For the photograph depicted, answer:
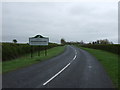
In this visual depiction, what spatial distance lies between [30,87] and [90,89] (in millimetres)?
2729

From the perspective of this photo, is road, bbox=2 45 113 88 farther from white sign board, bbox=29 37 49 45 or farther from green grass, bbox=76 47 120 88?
white sign board, bbox=29 37 49 45

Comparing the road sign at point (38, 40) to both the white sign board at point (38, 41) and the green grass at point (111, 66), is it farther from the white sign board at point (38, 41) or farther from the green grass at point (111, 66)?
the green grass at point (111, 66)

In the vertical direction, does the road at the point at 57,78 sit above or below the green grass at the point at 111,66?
above

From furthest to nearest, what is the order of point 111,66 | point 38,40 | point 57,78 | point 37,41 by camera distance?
point 38,40 → point 37,41 → point 111,66 → point 57,78

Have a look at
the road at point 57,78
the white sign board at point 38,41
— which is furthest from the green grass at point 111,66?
the white sign board at point 38,41

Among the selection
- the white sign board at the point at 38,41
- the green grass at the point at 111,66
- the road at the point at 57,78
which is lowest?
the green grass at the point at 111,66

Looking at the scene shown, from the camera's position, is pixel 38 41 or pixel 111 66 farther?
pixel 38 41

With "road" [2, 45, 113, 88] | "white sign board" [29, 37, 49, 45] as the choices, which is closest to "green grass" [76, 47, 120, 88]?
"road" [2, 45, 113, 88]

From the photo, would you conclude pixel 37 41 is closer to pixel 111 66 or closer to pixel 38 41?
pixel 38 41

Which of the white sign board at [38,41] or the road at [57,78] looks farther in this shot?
the white sign board at [38,41]

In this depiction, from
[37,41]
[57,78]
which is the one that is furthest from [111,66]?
[37,41]

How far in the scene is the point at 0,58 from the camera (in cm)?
1841

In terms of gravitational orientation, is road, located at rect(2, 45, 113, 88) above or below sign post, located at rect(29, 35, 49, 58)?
below

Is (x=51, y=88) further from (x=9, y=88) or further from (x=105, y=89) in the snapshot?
(x=105, y=89)
